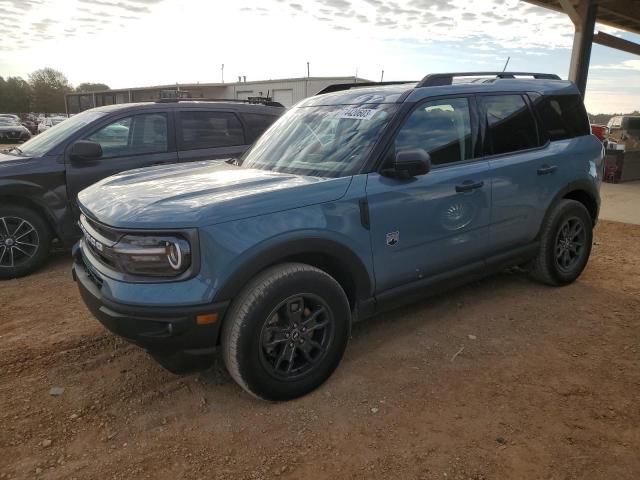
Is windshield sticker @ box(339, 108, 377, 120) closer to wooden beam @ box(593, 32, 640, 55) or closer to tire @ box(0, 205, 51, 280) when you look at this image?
tire @ box(0, 205, 51, 280)

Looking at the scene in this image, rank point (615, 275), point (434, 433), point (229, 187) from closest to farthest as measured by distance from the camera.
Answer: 1. point (434, 433)
2. point (229, 187)
3. point (615, 275)

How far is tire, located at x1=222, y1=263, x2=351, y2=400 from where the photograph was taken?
2.57 meters

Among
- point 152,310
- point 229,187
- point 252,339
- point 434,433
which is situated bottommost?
point 434,433

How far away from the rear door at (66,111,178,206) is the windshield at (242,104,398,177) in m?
2.15

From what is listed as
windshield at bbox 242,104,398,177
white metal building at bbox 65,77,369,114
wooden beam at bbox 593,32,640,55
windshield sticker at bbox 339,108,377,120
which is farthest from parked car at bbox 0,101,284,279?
white metal building at bbox 65,77,369,114

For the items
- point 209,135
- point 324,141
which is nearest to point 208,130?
point 209,135

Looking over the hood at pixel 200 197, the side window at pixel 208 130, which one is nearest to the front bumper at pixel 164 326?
the hood at pixel 200 197

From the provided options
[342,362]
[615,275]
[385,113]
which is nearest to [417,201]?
[385,113]

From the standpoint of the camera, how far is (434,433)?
2.57 meters

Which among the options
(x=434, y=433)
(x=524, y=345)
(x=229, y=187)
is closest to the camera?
(x=434, y=433)

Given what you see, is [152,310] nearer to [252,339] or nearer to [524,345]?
[252,339]

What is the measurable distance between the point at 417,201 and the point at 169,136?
354 cm

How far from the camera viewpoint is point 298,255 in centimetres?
285

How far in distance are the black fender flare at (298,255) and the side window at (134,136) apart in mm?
3484
